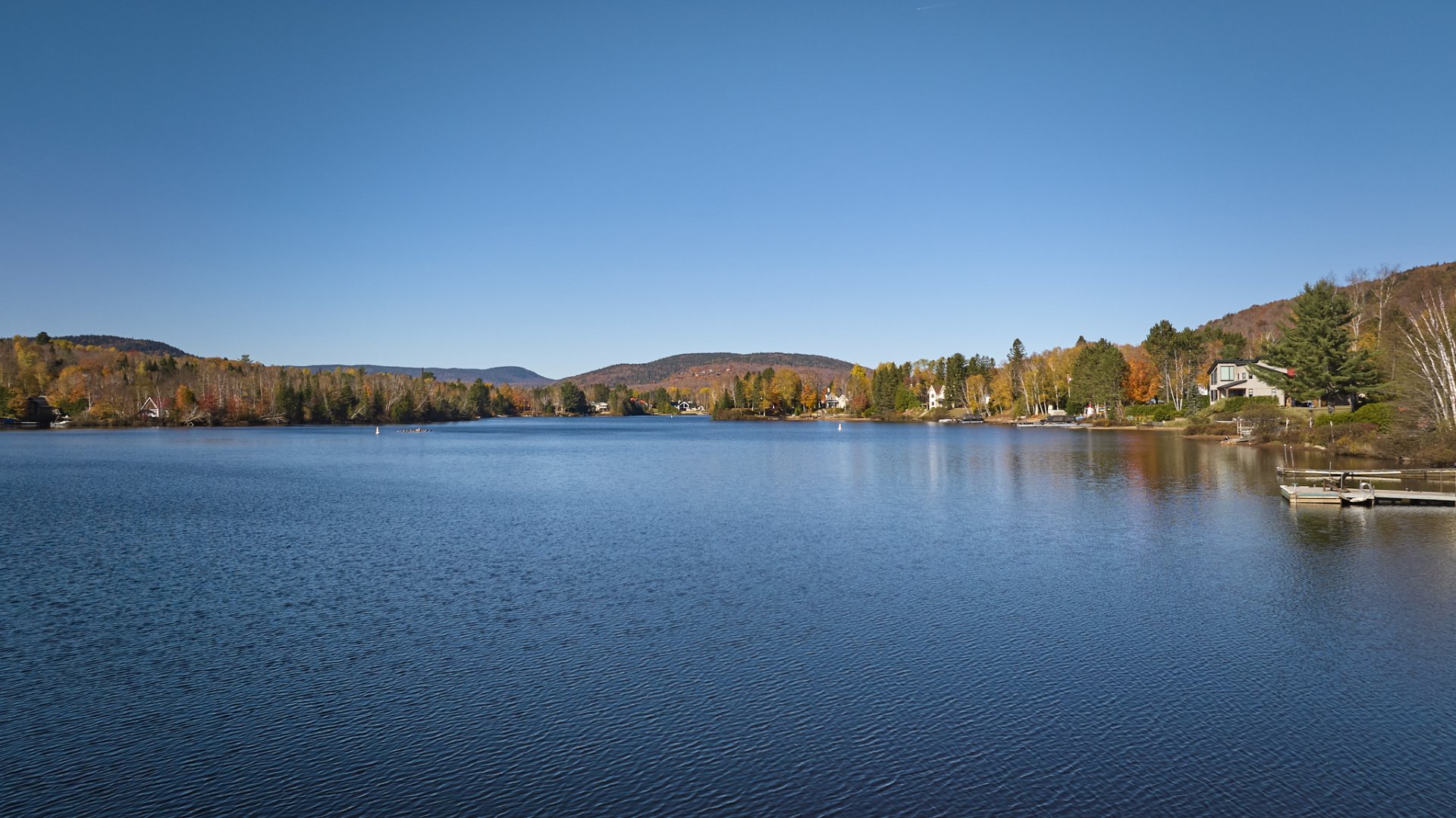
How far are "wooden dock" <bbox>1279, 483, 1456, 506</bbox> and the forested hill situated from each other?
133ft

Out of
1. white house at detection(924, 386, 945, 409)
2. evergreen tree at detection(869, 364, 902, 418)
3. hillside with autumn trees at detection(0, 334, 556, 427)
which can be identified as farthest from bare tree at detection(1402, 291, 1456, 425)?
hillside with autumn trees at detection(0, 334, 556, 427)

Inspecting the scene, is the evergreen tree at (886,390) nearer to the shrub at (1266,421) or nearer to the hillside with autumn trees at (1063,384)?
the hillside with autumn trees at (1063,384)

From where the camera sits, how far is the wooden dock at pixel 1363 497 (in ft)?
94.6

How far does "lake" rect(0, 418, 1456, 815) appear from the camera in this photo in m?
9.04

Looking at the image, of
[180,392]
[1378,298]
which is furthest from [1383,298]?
[180,392]

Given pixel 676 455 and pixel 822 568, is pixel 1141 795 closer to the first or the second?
pixel 822 568

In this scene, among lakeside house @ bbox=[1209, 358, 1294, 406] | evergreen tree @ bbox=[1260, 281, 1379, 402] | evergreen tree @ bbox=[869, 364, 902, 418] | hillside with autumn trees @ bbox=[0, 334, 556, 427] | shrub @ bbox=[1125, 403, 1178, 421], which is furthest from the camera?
evergreen tree @ bbox=[869, 364, 902, 418]

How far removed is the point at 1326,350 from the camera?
2196 inches

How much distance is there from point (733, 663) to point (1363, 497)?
2647 cm

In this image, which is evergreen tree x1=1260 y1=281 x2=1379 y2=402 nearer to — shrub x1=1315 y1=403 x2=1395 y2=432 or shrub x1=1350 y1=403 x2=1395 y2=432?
shrub x1=1315 y1=403 x2=1395 y2=432

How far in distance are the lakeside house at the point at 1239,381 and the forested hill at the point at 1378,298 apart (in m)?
4.92

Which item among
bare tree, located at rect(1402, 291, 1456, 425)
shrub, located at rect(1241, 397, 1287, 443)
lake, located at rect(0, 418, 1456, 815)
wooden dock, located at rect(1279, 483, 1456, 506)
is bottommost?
lake, located at rect(0, 418, 1456, 815)

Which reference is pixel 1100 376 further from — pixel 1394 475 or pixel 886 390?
pixel 1394 475

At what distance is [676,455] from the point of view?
63.3m
